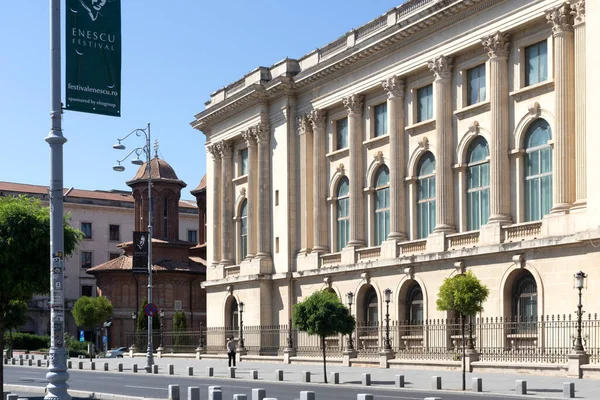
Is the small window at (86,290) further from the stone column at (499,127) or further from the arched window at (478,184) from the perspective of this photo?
the stone column at (499,127)

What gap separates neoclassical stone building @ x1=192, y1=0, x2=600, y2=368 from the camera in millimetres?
42000

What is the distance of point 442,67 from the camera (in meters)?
49.2

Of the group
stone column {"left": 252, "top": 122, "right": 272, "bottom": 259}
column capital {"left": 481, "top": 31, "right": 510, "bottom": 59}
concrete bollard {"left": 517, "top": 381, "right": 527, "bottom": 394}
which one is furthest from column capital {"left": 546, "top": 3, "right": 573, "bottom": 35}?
stone column {"left": 252, "top": 122, "right": 272, "bottom": 259}

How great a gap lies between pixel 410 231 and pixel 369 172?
193 inches

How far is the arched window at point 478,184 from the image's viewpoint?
4728 cm

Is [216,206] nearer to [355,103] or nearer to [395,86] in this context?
[355,103]

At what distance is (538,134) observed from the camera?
44.6 meters

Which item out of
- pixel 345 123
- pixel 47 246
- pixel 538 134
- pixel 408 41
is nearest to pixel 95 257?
pixel 345 123

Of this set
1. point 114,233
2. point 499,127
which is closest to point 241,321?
point 499,127

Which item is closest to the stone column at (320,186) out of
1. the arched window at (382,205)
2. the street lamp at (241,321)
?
the arched window at (382,205)

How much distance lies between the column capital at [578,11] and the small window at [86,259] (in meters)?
78.4

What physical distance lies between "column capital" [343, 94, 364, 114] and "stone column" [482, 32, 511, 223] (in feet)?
36.9

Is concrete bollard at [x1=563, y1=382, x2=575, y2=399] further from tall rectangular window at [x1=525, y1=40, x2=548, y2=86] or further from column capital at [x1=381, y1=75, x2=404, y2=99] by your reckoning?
column capital at [x1=381, y1=75, x2=404, y2=99]

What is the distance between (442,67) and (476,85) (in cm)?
195
